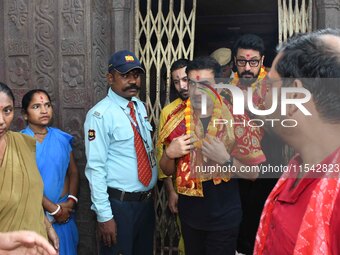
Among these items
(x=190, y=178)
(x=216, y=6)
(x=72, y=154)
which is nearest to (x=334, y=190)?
(x=190, y=178)

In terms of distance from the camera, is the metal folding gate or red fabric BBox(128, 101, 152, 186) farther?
the metal folding gate

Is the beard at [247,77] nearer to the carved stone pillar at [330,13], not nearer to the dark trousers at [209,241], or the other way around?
the carved stone pillar at [330,13]

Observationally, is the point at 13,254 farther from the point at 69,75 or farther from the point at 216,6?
the point at 216,6

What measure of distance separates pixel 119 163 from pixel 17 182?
0.80m

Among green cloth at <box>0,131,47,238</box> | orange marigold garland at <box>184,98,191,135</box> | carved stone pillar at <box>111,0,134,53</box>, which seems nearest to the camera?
green cloth at <box>0,131,47,238</box>

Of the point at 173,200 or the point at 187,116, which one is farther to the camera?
the point at 173,200

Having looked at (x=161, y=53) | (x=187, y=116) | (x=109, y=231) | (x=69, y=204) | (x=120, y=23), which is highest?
(x=120, y=23)

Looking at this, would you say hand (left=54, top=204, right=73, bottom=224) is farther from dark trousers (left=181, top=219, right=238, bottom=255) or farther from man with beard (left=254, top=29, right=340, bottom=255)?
man with beard (left=254, top=29, right=340, bottom=255)

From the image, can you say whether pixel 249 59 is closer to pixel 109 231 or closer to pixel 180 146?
pixel 180 146

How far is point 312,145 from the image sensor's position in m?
1.35

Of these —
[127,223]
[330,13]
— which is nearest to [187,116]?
[127,223]

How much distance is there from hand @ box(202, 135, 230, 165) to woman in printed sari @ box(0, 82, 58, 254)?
1.04m

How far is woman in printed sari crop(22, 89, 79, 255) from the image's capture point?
304cm

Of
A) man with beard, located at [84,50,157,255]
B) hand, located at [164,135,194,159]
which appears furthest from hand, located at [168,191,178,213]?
hand, located at [164,135,194,159]
